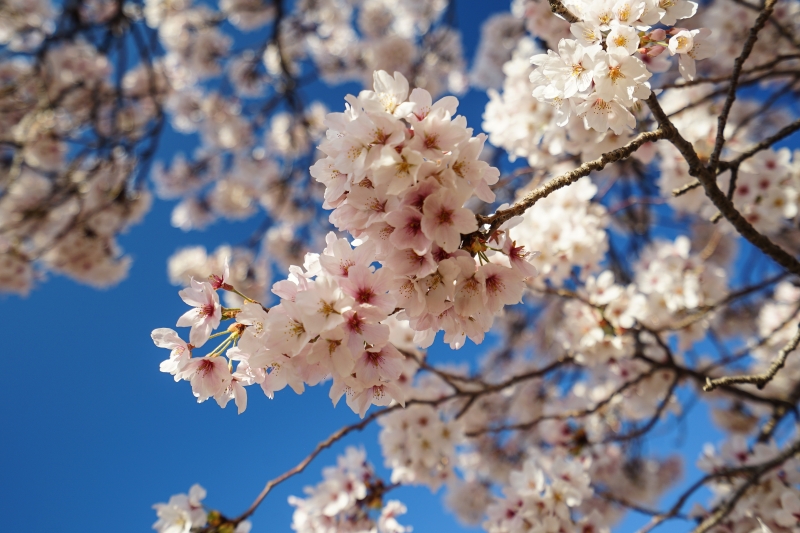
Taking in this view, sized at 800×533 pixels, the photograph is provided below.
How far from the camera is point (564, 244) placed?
95.2 inches

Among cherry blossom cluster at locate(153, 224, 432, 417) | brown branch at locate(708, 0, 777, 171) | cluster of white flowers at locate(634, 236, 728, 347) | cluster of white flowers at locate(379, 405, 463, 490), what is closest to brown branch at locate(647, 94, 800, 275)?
brown branch at locate(708, 0, 777, 171)

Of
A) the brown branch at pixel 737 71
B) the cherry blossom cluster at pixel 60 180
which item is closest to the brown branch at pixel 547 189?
the brown branch at pixel 737 71

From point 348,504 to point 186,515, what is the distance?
86cm

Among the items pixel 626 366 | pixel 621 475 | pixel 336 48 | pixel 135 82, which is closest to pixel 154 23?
pixel 135 82

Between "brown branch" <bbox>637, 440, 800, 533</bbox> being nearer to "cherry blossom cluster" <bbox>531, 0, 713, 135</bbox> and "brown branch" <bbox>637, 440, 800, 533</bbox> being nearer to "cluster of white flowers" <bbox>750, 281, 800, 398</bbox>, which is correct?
"cherry blossom cluster" <bbox>531, 0, 713, 135</bbox>

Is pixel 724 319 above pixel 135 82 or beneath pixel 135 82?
beneath

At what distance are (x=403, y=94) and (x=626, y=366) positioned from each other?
296 cm

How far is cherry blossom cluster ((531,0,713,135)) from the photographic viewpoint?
1.11 metres

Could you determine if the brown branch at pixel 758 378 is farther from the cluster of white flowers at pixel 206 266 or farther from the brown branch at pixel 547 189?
the cluster of white flowers at pixel 206 266

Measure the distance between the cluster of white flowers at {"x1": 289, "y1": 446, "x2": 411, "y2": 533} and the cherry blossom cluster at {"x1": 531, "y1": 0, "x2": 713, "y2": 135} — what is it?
2084 mm

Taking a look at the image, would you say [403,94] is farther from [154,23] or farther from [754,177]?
[154,23]

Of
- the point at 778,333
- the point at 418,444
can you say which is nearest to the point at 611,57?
the point at 418,444

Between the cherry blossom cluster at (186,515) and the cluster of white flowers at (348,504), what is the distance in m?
0.60

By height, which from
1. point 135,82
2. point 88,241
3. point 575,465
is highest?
point 135,82
